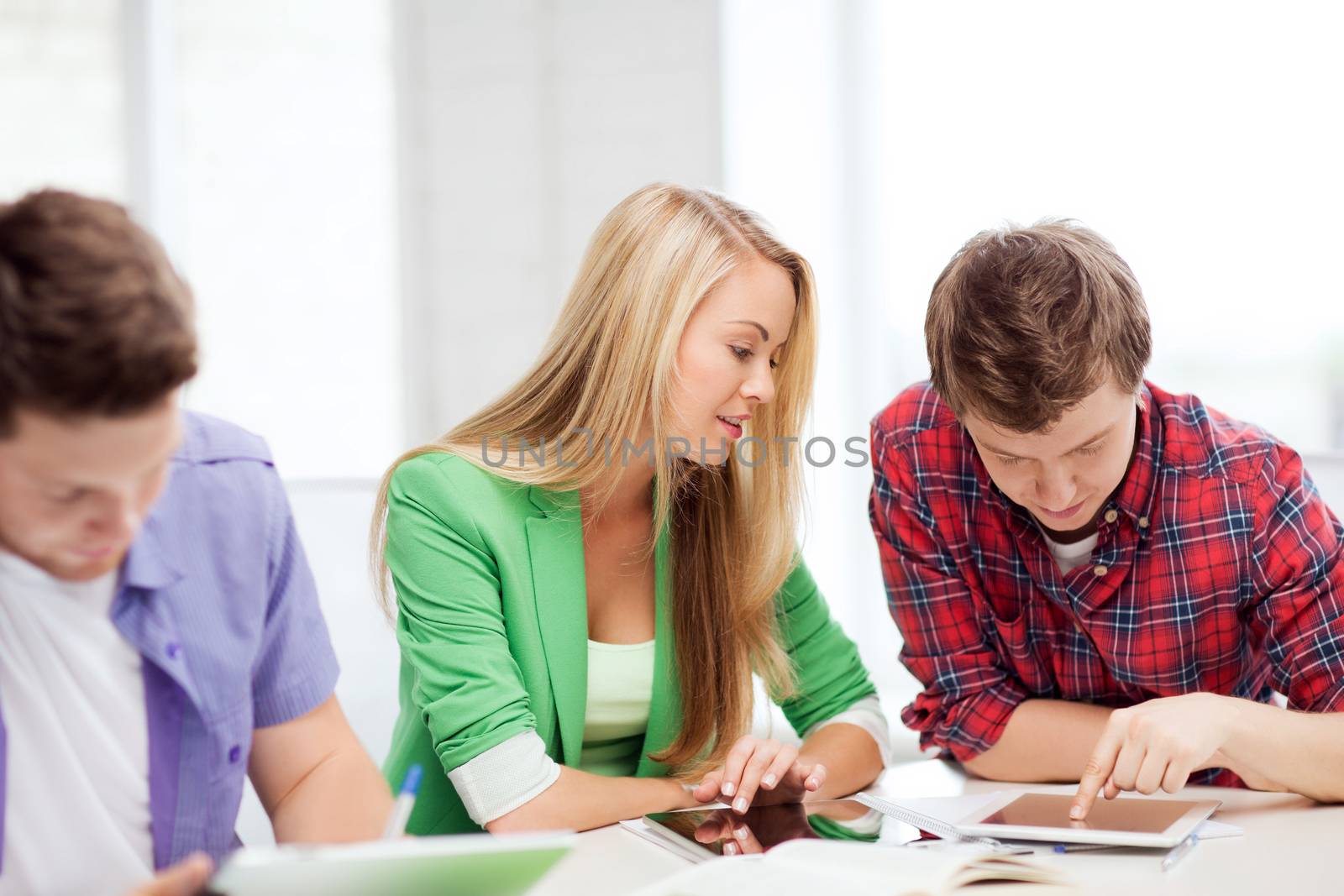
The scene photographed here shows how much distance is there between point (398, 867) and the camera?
2.27ft

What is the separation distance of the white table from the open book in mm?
64

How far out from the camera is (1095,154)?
8.78 ft

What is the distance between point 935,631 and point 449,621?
0.65 m

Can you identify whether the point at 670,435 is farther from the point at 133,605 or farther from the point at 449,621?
the point at 133,605

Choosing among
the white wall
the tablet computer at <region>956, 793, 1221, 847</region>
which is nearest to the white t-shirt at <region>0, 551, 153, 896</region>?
the tablet computer at <region>956, 793, 1221, 847</region>

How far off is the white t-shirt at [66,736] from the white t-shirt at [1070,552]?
111 cm

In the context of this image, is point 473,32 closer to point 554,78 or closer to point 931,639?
point 554,78

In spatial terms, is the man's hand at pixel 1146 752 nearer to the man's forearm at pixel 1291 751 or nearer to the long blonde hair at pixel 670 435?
the man's forearm at pixel 1291 751

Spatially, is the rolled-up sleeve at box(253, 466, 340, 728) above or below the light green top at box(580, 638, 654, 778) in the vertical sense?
above

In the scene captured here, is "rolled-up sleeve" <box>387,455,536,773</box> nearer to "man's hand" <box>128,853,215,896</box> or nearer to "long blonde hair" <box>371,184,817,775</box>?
"long blonde hair" <box>371,184,817,775</box>

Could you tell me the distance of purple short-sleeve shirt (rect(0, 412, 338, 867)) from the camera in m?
0.98

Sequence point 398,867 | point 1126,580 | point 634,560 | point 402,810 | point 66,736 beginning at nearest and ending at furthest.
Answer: point 398,867 → point 402,810 → point 66,736 → point 1126,580 → point 634,560

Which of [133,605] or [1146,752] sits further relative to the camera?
[1146,752]

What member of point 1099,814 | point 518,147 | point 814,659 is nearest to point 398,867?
point 1099,814
